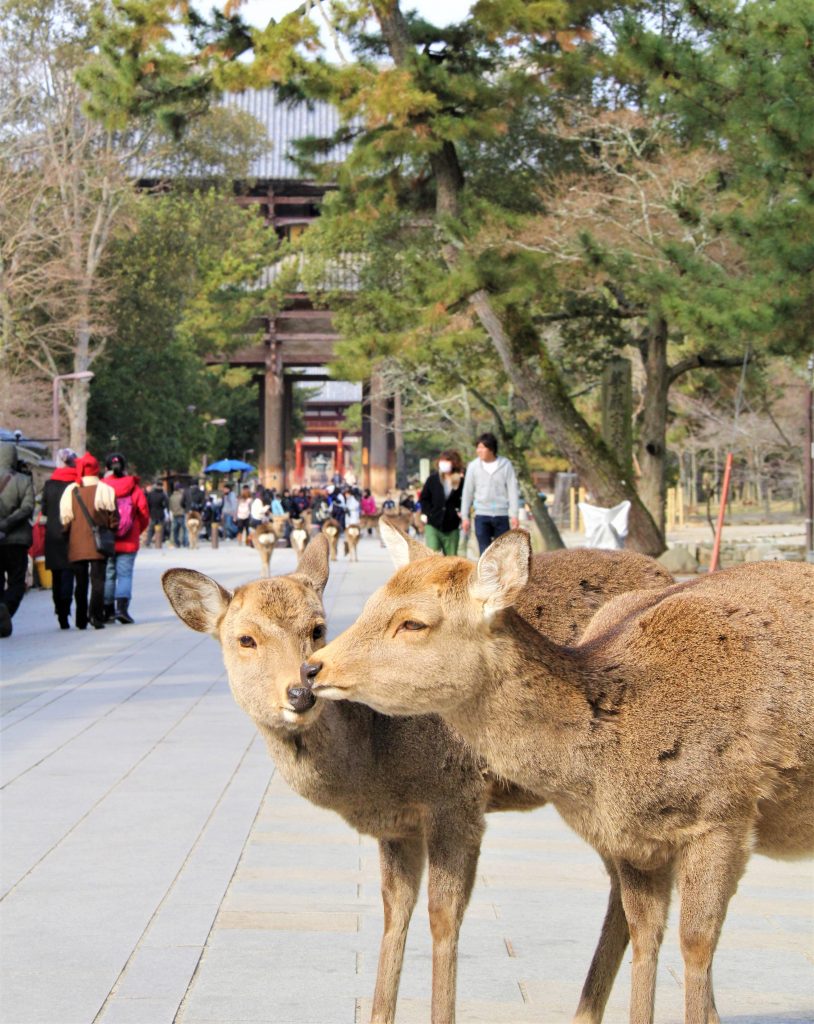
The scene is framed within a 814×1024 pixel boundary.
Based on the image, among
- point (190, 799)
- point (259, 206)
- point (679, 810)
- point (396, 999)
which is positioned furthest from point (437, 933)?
point (259, 206)

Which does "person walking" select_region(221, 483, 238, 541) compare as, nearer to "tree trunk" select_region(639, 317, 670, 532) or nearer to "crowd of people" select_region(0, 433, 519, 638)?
"tree trunk" select_region(639, 317, 670, 532)

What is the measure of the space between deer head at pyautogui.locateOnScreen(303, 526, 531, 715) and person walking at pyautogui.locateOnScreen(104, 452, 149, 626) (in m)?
12.0

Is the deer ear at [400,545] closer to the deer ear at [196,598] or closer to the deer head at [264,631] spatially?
the deer head at [264,631]

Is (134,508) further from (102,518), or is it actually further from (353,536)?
(353,536)

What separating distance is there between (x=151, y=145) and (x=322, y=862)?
1605 inches

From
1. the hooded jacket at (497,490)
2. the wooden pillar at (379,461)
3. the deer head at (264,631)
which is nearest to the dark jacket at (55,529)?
the hooded jacket at (497,490)

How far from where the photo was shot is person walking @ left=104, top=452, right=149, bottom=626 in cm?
A: 1562

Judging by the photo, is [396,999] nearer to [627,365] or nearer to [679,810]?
[679,810]

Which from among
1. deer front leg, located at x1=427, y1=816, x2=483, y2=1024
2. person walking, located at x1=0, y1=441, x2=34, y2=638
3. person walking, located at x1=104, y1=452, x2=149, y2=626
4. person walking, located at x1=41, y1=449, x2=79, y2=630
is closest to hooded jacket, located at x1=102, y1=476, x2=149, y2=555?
person walking, located at x1=104, y1=452, x2=149, y2=626

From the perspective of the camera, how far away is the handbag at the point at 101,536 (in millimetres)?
15204

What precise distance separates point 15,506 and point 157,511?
21.3m

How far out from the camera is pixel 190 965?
4.80 metres

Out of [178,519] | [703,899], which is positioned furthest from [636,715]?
[178,519]

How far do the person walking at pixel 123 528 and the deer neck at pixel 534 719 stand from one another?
11905 millimetres
